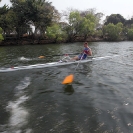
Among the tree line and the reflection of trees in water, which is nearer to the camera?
the reflection of trees in water

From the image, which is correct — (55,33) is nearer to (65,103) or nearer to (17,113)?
(65,103)

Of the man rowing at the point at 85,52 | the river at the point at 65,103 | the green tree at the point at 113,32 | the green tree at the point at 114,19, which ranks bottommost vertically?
the river at the point at 65,103

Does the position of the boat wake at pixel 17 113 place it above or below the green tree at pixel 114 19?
below

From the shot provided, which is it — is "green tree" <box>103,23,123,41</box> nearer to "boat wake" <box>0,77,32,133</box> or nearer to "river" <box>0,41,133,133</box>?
"river" <box>0,41,133,133</box>

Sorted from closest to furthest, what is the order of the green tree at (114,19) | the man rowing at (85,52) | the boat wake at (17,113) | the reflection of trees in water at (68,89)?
the boat wake at (17,113) < the reflection of trees in water at (68,89) < the man rowing at (85,52) < the green tree at (114,19)

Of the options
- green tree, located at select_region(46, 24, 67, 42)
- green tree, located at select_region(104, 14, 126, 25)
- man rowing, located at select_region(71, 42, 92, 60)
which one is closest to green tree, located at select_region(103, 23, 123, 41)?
green tree, located at select_region(104, 14, 126, 25)

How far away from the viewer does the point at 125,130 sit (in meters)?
5.82

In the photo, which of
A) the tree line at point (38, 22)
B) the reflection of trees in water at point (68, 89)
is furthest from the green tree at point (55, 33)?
the reflection of trees in water at point (68, 89)

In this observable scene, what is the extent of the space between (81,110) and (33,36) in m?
48.3

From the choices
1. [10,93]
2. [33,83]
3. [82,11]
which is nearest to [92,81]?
[33,83]

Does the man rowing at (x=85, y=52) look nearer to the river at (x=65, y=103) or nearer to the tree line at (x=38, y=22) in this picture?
the river at (x=65, y=103)

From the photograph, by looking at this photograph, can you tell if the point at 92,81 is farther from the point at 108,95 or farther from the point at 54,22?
the point at 54,22

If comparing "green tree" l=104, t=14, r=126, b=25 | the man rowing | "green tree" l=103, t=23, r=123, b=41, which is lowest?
the man rowing

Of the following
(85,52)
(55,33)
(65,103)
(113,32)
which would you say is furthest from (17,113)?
(113,32)
